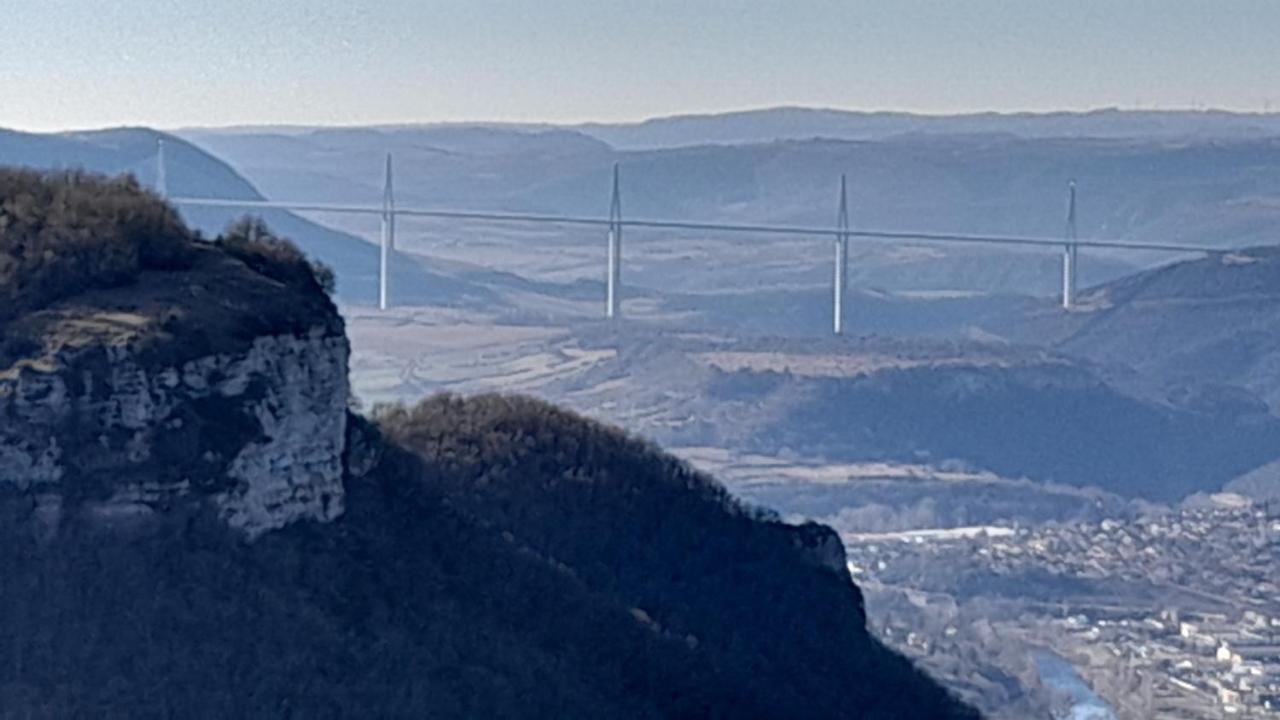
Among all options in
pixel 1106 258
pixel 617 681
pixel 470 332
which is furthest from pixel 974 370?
pixel 617 681

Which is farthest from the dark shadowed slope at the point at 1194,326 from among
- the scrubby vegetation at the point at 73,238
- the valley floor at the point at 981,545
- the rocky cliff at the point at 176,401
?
the rocky cliff at the point at 176,401

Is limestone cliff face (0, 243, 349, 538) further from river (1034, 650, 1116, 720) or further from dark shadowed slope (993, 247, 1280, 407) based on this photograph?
dark shadowed slope (993, 247, 1280, 407)

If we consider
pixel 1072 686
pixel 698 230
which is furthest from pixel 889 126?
pixel 1072 686

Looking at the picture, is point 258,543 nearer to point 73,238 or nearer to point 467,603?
point 467,603

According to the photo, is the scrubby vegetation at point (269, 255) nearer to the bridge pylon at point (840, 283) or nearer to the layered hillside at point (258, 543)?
the layered hillside at point (258, 543)

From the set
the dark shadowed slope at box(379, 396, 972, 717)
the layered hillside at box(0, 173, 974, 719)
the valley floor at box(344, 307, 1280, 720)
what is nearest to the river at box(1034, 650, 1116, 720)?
the valley floor at box(344, 307, 1280, 720)
